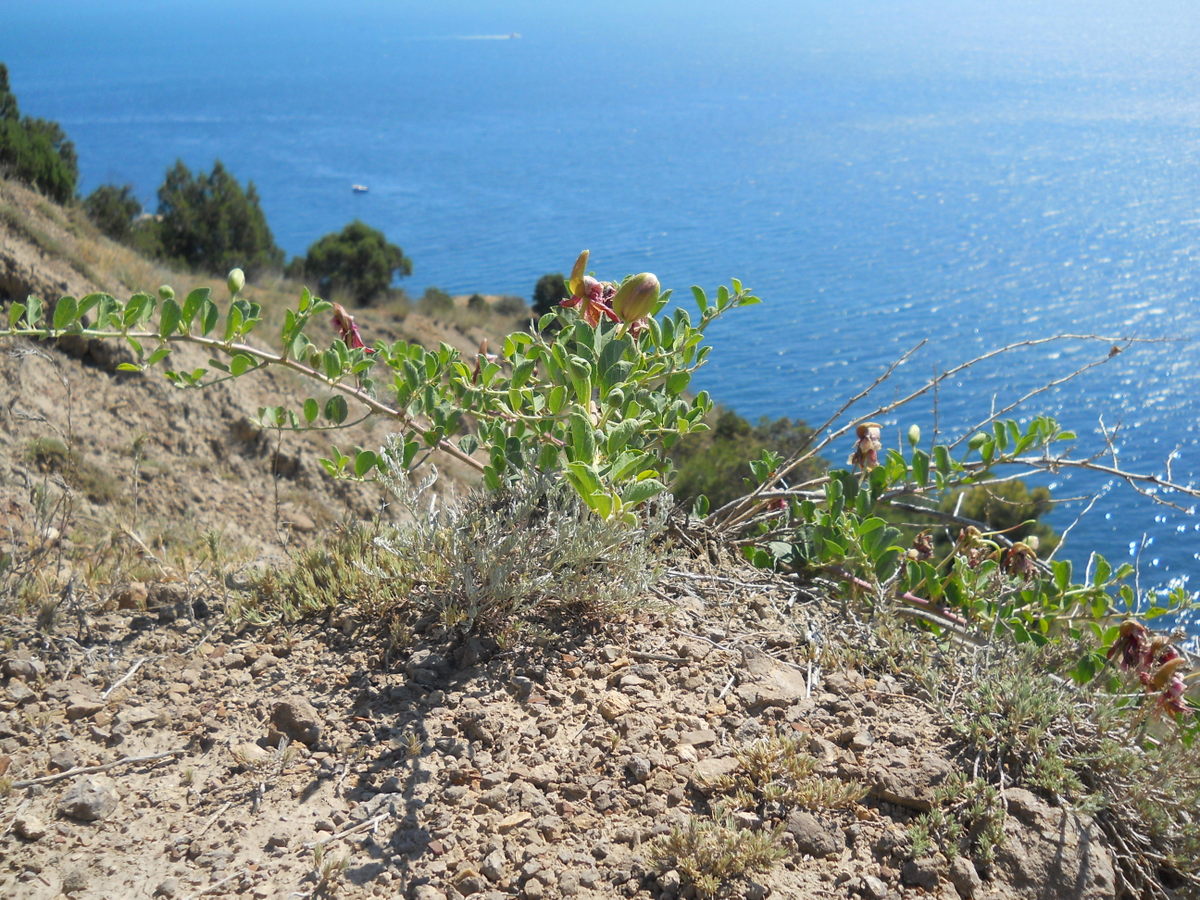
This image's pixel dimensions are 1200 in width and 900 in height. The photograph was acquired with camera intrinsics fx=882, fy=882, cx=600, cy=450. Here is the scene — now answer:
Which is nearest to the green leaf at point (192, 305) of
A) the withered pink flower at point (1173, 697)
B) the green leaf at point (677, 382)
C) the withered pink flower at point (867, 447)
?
the green leaf at point (677, 382)

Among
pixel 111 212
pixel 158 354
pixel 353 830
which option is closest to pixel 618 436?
pixel 353 830

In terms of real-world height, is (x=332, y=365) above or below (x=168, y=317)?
below

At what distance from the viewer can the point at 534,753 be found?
1798 mm

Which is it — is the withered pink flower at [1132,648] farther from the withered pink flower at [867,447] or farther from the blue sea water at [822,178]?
the withered pink flower at [867,447]

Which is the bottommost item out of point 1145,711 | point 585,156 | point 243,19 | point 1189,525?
point 1189,525

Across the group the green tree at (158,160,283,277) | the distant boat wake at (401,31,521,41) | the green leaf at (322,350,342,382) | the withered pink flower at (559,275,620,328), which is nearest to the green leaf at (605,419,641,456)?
the withered pink flower at (559,275,620,328)

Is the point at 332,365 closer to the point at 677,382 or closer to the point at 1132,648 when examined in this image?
the point at 677,382

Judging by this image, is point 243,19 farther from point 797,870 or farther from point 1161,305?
point 797,870

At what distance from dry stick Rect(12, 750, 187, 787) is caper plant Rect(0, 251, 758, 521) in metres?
0.74

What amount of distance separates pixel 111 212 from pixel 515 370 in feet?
45.4

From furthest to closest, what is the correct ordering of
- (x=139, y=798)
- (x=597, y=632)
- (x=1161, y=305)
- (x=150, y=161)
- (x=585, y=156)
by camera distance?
(x=150, y=161) → (x=585, y=156) → (x=1161, y=305) → (x=597, y=632) → (x=139, y=798)

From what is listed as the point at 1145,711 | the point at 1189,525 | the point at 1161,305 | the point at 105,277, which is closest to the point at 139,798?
the point at 1145,711

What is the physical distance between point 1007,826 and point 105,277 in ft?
29.2

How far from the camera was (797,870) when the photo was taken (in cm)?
155
